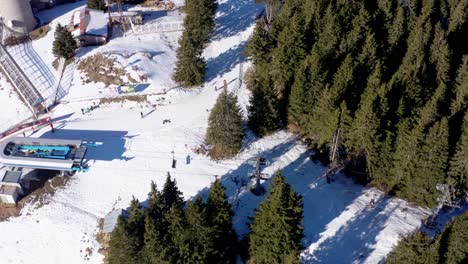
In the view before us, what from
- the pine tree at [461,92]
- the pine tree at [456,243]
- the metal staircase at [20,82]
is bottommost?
the pine tree at [456,243]

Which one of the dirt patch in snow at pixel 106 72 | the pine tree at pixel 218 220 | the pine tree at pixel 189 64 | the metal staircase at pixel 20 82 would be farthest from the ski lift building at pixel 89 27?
the pine tree at pixel 218 220

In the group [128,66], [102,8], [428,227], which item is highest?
[102,8]

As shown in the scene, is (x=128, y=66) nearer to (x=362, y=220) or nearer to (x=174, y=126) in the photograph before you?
(x=174, y=126)

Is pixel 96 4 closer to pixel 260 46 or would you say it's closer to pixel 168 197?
pixel 260 46

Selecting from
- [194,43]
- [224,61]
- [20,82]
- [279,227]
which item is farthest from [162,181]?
[20,82]

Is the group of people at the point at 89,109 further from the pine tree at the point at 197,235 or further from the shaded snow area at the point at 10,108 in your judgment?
the pine tree at the point at 197,235

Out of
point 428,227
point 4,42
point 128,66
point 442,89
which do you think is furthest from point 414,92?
point 4,42
